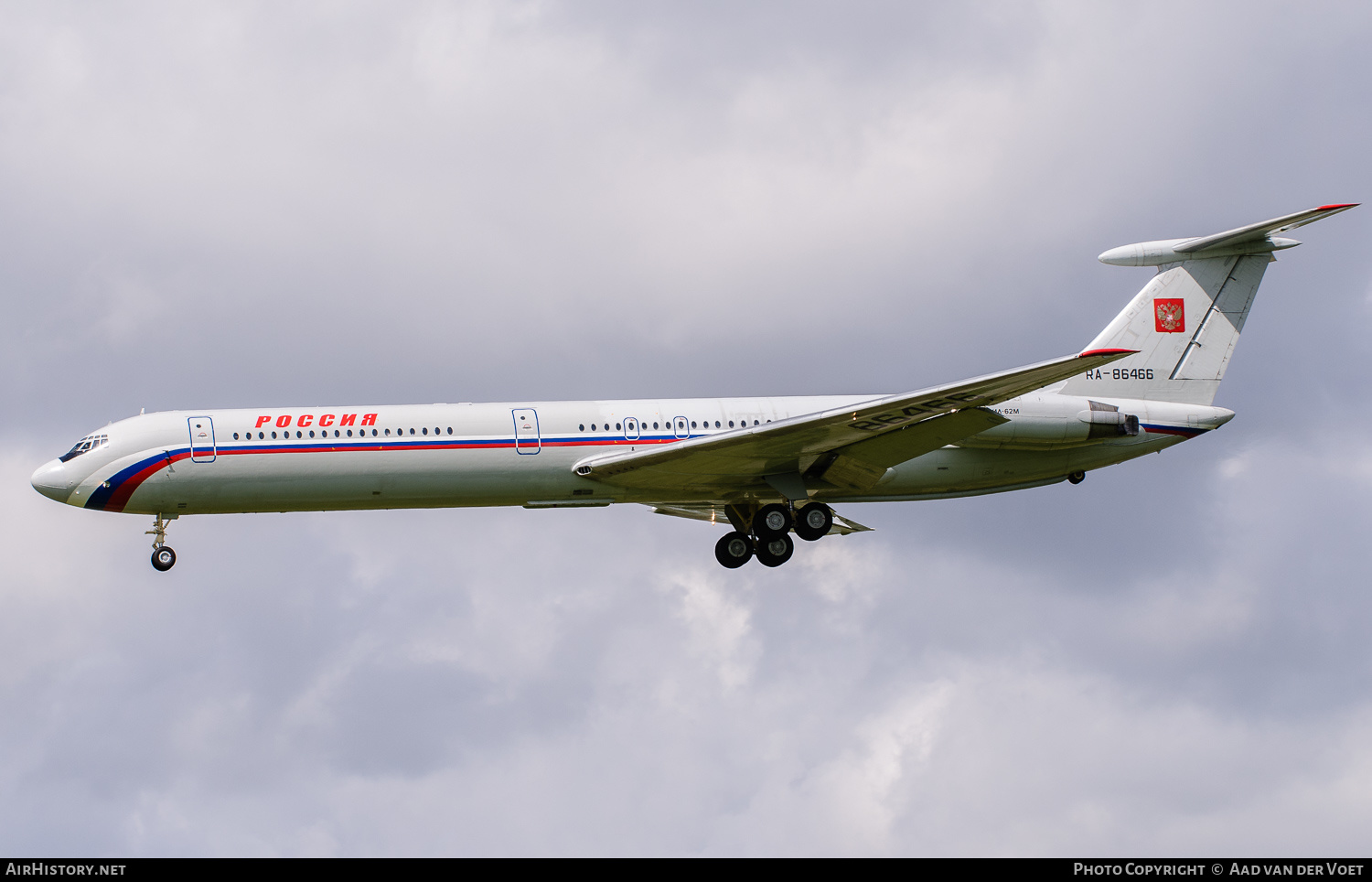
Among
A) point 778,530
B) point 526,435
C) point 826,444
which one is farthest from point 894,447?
point 526,435

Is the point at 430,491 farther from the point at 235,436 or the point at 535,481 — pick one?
the point at 235,436

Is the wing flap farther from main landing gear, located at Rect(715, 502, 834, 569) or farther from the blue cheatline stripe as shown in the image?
the blue cheatline stripe

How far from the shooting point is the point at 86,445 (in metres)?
34.1

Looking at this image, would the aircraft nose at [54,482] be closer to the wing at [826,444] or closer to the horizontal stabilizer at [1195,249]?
the wing at [826,444]

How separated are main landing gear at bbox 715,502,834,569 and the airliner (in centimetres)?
5

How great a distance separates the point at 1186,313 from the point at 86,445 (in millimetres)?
28371

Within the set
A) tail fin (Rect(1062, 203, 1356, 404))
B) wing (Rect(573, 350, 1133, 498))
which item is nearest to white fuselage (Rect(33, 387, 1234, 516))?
wing (Rect(573, 350, 1133, 498))

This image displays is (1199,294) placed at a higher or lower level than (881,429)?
higher

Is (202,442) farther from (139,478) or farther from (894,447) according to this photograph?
(894,447)

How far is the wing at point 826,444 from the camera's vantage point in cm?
3133

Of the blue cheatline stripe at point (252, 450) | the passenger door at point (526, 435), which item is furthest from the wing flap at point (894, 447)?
the blue cheatline stripe at point (252, 450)
